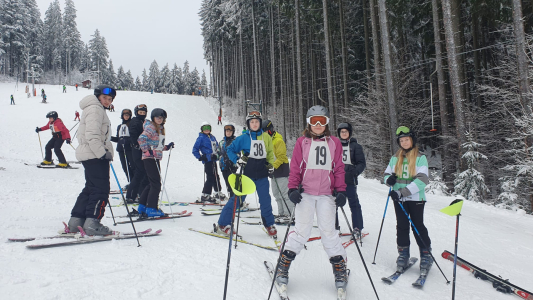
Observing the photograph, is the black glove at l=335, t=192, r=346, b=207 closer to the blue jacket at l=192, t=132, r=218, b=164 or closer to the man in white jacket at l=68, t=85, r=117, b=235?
the man in white jacket at l=68, t=85, r=117, b=235

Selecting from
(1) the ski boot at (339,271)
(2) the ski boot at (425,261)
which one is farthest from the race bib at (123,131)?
(2) the ski boot at (425,261)

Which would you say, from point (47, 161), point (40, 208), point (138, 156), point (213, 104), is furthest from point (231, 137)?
point (213, 104)

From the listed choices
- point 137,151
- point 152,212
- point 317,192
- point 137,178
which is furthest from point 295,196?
point 137,178

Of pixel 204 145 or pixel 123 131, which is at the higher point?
pixel 123 131

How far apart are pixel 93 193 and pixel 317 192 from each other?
125 inches

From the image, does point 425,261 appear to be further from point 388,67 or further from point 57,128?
point 57,128

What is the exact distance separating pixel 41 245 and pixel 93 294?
1.40 metres

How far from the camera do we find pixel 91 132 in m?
4.11

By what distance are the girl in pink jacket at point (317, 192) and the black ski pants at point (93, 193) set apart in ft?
9.01

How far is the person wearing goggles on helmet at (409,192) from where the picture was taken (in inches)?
159

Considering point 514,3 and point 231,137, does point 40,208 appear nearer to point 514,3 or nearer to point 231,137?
point 231,137

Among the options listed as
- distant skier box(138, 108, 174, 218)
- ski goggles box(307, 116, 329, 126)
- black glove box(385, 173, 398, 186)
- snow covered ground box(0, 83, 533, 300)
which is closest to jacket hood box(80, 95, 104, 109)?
distant skier box(138, 108, 174, 218)

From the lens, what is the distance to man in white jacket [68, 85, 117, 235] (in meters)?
4.06

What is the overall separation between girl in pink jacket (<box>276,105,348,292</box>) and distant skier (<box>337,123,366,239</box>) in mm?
1693
